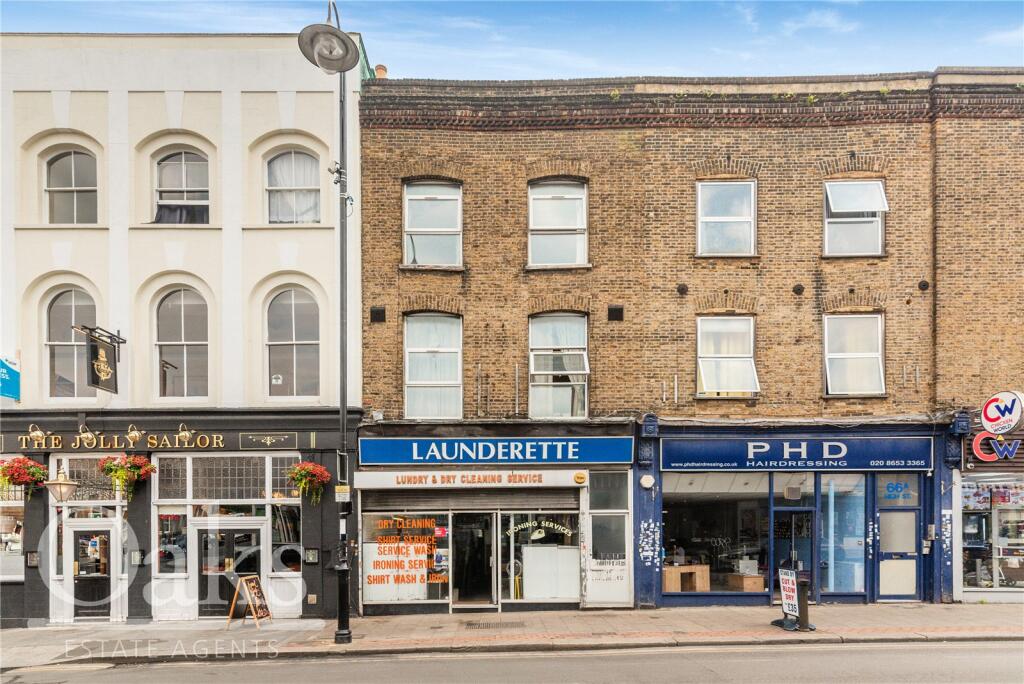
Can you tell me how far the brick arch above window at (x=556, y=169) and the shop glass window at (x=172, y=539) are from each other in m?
10.2

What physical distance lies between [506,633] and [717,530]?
17.4 feet

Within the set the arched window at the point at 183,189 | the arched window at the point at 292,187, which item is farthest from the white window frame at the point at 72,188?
the arched window at the point at 292,187

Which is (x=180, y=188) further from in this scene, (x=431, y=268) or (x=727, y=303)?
(x=727, y=303)

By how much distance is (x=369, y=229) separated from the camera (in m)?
16.2

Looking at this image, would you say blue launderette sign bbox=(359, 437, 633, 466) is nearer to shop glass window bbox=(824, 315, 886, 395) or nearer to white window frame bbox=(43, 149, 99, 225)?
shop glass window bbox=(824, 315, 886, 395)

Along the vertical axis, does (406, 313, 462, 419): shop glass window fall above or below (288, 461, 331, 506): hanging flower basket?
above

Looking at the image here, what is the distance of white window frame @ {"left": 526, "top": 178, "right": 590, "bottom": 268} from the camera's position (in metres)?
16.4

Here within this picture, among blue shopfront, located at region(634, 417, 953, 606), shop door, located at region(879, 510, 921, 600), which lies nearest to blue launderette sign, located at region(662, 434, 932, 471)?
blue shopfront, located at region(634, 417, 953, 606)

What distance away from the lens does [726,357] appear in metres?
16.3

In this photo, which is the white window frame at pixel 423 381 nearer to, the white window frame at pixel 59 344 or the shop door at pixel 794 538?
the white window frame at pixel 59 344

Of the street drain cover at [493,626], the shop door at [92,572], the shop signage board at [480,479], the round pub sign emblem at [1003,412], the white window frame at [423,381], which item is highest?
the white window frame at [423,381]

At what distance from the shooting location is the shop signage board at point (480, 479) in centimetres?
1568

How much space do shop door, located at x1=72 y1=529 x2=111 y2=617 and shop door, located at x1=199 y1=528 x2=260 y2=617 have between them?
1.93m

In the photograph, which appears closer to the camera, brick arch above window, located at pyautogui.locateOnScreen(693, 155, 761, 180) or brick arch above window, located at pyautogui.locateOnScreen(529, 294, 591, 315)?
brick arch above window, located at pyautogui.locateOnScreen(529, 294, 591, 315)
